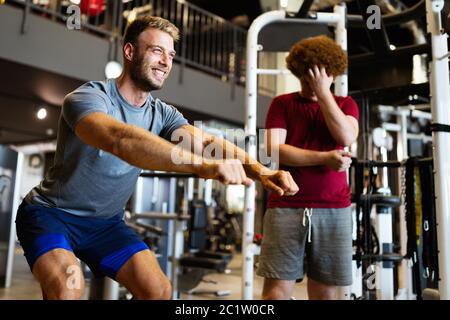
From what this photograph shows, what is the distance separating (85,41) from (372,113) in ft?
11.7

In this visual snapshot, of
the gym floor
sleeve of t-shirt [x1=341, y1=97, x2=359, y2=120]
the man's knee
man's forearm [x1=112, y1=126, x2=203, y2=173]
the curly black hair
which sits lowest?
the gym floor

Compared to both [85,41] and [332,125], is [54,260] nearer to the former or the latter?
[332,125]

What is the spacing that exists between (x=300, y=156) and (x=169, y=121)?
528 mm

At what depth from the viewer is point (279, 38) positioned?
2529 millimetres

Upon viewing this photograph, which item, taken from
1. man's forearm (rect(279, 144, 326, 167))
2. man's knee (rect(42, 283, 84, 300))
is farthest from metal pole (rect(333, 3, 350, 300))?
man's knee (rect(42, 283, 84, 300))

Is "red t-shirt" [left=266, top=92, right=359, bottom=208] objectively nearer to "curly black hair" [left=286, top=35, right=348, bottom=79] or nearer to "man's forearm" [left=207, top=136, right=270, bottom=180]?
"curly black hair" [left=286, top=35, right=348, bottom=79]

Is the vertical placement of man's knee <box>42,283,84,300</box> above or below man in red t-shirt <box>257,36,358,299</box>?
below

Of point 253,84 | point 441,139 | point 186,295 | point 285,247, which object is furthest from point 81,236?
point 186,295

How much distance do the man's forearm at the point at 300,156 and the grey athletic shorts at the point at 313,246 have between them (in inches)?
8.1

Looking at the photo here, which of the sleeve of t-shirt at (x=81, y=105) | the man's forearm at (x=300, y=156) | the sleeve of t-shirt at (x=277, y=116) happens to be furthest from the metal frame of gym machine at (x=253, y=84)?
the sleeve of t-shirt at (x=81, y=105)

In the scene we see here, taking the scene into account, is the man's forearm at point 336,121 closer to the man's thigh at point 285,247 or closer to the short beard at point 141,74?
the man's thigh at point 285,247

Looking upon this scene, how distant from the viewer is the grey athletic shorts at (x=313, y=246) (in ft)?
5.50

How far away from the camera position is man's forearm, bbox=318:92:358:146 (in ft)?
5.15

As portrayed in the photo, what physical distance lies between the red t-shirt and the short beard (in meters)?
0.67
